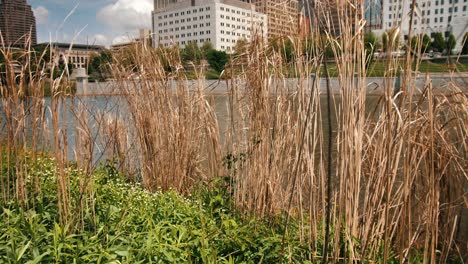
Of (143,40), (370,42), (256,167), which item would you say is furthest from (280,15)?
(143,40)

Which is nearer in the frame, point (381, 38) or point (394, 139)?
point (394, 139)

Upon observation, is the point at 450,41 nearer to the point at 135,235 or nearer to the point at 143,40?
the point at 135,235

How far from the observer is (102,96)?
3357 millimetres

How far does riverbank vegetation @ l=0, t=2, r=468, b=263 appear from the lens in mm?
1460

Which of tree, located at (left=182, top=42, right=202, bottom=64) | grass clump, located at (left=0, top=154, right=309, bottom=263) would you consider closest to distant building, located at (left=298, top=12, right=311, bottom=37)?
grass clump, located at (left=0, top=154, right=309, bottom=263)

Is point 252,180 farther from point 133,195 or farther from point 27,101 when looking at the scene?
point 27,101

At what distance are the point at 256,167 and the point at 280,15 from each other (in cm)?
93

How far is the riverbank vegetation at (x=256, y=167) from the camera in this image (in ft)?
4.79

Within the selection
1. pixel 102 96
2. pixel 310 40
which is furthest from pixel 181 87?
pixel 310 40

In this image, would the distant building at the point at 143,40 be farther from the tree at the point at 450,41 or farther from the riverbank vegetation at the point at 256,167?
the tree at the point at 450,41

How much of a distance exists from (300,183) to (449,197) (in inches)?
32.1

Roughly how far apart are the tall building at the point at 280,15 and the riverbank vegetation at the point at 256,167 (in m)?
0.09

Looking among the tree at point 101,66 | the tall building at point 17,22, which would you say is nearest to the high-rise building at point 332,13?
the tall building at point 17,22

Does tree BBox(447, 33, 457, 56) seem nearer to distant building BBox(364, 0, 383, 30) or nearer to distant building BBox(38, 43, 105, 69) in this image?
distant building BBox(364, 0, 383, 30)
